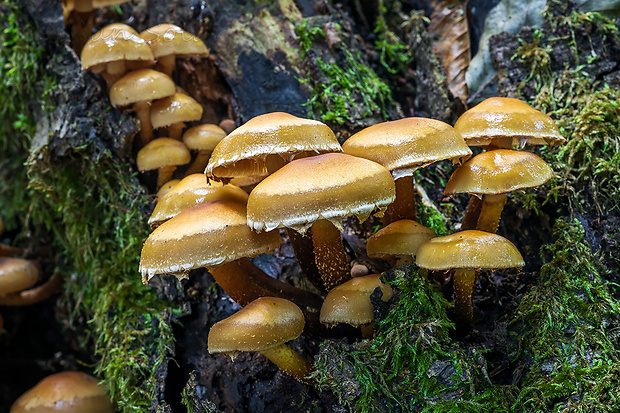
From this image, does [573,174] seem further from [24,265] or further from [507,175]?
[24,265]

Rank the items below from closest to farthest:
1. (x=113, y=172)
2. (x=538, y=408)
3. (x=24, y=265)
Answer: (x=538, y=408) → (x=113, y=172) → (x=24, y=265)

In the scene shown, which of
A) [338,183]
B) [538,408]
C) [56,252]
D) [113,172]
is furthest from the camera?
[56,252]

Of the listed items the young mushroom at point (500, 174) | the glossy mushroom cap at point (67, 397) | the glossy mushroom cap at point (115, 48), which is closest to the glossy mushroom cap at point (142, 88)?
the glossy mushroom cap at point (115, 48)

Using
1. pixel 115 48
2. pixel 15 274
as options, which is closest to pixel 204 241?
pixel 115 48

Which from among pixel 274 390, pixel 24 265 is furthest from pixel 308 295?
pixel 24 265

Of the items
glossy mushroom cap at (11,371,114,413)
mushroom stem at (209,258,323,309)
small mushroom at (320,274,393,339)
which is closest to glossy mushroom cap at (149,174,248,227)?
mushroom stem at (209,258,323,309)

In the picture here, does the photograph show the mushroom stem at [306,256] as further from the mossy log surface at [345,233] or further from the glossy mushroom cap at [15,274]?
the glossy mushroom cap at [15,274]
